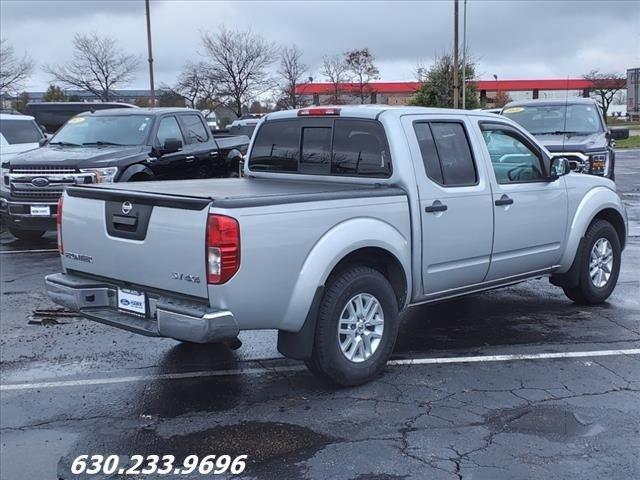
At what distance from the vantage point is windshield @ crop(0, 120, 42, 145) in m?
13.9

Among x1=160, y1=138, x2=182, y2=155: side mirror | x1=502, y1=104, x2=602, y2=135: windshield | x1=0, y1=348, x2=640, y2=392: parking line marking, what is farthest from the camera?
x1=502, y1=104, x2=602, y2=135: windshield

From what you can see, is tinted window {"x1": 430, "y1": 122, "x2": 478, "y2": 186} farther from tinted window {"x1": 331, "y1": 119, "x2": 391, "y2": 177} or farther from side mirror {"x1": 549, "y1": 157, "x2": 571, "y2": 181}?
side mirror {"x1": 549, "y1": 157, "x2": 571, "y2": 181}

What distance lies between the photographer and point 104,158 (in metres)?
10.2

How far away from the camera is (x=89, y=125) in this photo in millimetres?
11516

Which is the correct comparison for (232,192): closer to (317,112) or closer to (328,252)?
(328,252)

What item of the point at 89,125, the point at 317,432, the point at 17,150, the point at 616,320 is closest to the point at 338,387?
the point at 317,432

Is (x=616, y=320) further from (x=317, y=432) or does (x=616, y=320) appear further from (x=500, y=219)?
(x=317, y=432)

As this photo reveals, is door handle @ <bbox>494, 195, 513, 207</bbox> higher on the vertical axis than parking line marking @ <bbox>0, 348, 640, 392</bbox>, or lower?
higher

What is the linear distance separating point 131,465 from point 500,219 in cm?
355

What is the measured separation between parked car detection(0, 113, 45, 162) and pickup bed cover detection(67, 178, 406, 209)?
8.67 m

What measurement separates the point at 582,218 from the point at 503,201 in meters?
1.26

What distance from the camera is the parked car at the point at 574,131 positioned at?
37.6ft

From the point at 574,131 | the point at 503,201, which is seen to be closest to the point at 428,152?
the point at 503,201

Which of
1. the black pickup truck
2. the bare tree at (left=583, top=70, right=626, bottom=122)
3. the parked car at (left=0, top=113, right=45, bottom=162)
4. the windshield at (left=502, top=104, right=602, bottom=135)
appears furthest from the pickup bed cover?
the bare tree at (left=583, top=70, right=626, bottom=122)
